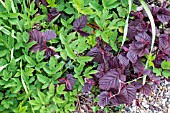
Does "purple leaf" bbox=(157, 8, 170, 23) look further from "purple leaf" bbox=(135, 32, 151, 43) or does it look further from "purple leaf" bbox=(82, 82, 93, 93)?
"purple leaf" bbox=(82, 82, 93, 93)

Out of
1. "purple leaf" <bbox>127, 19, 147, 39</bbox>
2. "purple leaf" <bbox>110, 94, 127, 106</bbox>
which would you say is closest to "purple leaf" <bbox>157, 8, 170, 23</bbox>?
"purple leaf" <bbox>127, 19, 147, 39</bbox>

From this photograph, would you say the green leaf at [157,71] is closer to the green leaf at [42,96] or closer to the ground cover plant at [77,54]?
the ground cover plant at [77,54]

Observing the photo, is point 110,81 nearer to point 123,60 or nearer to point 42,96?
point 123,60

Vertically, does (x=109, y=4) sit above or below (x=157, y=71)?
above

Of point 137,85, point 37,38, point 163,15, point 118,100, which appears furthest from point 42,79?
point 163,15

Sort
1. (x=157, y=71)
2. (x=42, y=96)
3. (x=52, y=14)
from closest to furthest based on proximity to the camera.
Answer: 1. (x=42, y=96)
2. (x=157, y=71)
3. (x=52, y=14)
